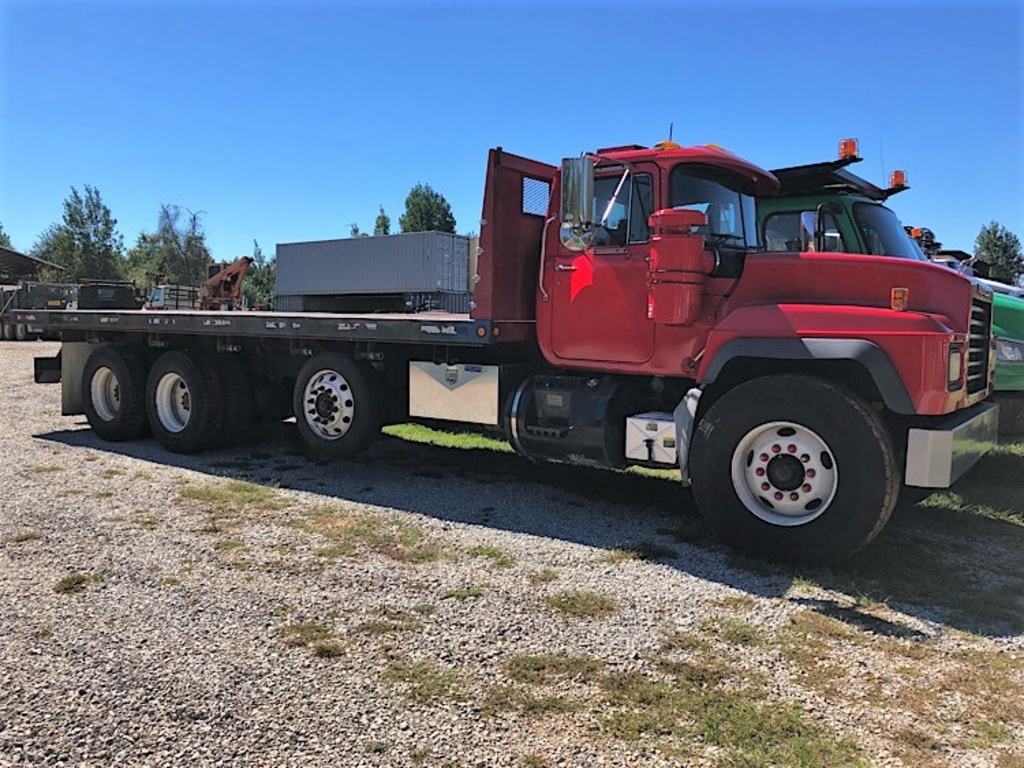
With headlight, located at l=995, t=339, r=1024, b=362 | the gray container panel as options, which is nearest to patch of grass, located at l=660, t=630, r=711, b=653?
headlight, located at l=995, t=339, r=1024, b=362

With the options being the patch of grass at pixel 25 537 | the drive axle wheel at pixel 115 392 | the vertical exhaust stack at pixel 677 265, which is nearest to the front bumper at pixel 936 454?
the vertical exhaust stack at pixel 677 265

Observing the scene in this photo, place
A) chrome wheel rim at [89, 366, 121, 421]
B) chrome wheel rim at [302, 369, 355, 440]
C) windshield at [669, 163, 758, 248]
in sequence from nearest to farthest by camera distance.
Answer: windshield at [669, 163, 758, 248]
chrome wheel rim at [302, 369, 355, 440]
chrome wheel rim at [89, 366, 121, 421]

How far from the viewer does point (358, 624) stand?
4.11 meters

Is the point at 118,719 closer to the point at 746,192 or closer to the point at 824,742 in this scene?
the point at 824,742

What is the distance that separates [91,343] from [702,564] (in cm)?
866

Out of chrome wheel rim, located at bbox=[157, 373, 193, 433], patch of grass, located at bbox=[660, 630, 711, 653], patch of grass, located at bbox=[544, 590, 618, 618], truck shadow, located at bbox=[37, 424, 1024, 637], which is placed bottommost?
patch of grass, located at bbox=[660, 630, 711, 653]

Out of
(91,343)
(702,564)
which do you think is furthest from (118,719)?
(91,343)

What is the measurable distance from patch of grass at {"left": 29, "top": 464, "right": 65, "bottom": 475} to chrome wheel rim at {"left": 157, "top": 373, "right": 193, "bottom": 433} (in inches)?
55.8

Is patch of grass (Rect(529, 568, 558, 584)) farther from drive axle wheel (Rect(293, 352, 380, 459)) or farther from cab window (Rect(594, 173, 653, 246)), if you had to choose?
drive axle wheel (Rect(293, 352, 380, 459))

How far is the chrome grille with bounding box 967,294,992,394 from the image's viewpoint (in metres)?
5.47

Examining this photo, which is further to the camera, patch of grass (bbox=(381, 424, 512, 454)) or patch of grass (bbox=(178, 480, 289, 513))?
patch of grass (bbox=(381, 424, 512, 454))

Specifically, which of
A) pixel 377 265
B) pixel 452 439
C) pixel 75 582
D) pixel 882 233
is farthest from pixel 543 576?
pixel 377 265

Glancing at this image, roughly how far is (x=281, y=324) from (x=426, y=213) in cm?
6199

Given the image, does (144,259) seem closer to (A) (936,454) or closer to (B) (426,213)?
(B) (426,213)
